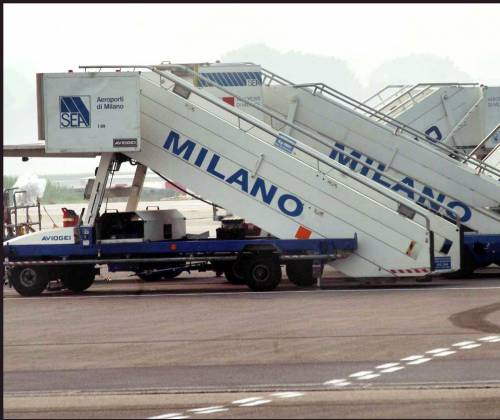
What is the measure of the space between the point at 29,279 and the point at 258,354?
917cm

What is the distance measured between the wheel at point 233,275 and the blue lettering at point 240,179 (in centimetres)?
160

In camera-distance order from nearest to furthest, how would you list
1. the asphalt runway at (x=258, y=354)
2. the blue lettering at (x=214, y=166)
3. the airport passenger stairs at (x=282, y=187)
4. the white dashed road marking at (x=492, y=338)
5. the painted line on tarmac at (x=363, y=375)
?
the painted line on tarmac at (x=363, y=375)
the asphalt runway at (x=258, y=354)
the white dashed road marking at (x=492, y=338)
the airport passenger stairs at (x=282, y=187)
the blue lettering at (x=214, y=166)

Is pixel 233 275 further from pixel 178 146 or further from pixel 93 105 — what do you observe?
pixel 93 105

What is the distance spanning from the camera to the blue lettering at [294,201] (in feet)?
70.6

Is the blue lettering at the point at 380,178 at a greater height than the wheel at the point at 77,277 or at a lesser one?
greater

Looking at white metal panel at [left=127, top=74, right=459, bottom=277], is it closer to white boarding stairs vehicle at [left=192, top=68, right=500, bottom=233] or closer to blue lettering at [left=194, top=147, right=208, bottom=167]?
blue lettering at [left=194, top=147, right=208, bottom=167]

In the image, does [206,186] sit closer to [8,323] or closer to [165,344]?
[8,323]

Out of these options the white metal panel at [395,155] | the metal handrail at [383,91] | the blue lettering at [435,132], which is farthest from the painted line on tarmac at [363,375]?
the metal handrail at [383,91]

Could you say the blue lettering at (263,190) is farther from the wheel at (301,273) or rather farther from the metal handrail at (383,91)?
the metal handrail at (383,91)

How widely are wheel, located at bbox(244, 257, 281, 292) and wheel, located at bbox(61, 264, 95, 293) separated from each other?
3.08 metres

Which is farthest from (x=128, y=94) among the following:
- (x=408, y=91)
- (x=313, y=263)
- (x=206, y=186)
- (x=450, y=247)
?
(x=408, y=91)

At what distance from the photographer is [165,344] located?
601 inches

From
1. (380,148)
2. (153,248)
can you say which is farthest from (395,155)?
(153,248)

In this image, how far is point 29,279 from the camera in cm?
2239
